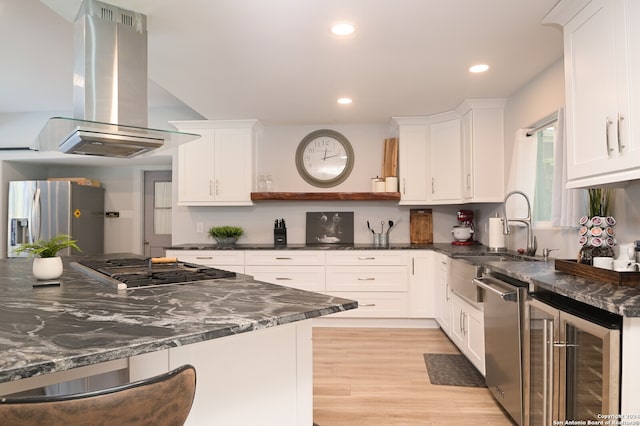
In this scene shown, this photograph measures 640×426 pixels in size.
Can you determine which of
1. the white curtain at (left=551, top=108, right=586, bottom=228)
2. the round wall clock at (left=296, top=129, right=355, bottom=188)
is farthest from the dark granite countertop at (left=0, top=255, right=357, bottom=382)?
the round wall clock at (left=296, top=129, right=355, bottom=188)

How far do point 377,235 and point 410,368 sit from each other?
1960 millimetres

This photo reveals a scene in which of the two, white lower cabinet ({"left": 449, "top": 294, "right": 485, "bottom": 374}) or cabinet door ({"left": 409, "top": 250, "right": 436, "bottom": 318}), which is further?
cabinet door ({"left": 409, "top": 250, "right": 436, "bottom": 318})

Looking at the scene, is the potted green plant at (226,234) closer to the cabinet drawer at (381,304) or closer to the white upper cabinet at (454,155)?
the cabinet drawer at (381,304)

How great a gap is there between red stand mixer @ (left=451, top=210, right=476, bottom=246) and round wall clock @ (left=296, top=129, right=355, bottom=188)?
137 cm

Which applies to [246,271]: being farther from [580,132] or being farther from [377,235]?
[580,132]

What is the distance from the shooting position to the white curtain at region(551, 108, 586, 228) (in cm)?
272

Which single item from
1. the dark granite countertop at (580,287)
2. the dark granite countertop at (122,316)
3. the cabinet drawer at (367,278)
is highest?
the dark granite countertop at (580,287)

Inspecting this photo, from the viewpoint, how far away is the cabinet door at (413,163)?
474 cm

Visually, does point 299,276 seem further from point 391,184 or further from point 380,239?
point 391,184

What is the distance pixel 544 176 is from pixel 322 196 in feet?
7.31

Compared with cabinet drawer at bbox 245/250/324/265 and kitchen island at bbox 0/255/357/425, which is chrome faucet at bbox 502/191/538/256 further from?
kitchen island at bbox 0/255/357/425

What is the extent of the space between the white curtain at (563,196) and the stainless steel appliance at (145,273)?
6.82 ft

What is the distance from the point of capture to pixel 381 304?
450 centimetres

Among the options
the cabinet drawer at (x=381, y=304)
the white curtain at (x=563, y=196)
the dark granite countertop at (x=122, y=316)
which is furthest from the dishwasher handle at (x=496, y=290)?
the cabinet drawer at (x=381, y=304)
